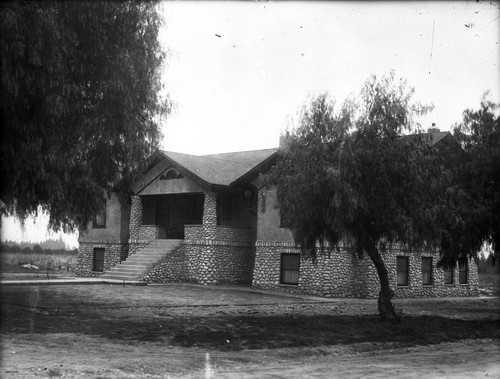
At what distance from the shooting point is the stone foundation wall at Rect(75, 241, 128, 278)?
35656 millimetres

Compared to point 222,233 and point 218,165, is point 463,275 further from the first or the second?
point 218,165

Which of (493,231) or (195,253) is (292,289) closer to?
(195,253)

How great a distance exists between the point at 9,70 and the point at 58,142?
8.33 feet

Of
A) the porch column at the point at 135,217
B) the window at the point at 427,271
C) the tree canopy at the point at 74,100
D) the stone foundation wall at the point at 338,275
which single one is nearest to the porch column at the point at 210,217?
the stone foundation wall at the point at 338,275

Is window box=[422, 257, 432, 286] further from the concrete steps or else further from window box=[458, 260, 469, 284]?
the concrete steps

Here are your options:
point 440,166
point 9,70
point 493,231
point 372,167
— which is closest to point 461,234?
point 493,231

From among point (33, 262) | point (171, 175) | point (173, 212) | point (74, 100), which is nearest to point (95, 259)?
point (173, 212)

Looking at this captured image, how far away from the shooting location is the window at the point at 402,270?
30.8 m

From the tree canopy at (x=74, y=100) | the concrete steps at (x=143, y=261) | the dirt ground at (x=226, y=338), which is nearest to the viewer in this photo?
the dirt ground at (x=226, y=338)

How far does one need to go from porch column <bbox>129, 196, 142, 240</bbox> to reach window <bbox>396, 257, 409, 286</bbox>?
1415cm

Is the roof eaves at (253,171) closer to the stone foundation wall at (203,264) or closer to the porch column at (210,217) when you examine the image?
the porch column at (210,217)

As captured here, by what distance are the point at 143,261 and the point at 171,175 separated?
16.3 feet

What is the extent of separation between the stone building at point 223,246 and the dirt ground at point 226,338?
4557 millimetres

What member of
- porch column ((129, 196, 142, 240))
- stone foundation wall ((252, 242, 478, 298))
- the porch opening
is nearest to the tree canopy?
stone foundation wall ((252, 242, 478, 298))
